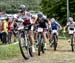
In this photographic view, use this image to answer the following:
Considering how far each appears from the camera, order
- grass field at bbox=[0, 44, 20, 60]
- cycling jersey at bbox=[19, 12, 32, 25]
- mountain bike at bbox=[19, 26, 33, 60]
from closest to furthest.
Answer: mountain bike at bbox=[19, 26, 33, 60] < cycling jersey at bbox=[19, 12, 32, 25] < grass field at bbox=[0, 44, 20, 60]

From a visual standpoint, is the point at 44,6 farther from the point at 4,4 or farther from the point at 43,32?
the point at 43,32

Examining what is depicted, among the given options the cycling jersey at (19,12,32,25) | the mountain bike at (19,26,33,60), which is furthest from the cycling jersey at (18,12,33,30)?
the mountain bike at (19,26,33,60)

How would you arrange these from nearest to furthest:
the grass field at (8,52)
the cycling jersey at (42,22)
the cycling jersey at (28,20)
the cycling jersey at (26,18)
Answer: the cycling jersey at (26,18), the cycling jersey at (28,20), the grass field at (8,52), the cycling jersey at (42,22)

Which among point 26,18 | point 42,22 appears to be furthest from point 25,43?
point 42,22

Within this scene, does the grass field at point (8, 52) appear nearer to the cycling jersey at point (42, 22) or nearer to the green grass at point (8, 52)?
the green grass at point (8, 52)

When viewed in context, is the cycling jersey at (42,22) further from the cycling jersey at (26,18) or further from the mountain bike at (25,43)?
the mountain bike at (25,43)

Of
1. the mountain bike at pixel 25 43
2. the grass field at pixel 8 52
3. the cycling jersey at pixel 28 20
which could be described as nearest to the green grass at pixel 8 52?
the grass field at pixel 8 52

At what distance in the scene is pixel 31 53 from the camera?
17.1m

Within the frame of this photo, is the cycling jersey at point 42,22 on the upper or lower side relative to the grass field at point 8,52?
upper

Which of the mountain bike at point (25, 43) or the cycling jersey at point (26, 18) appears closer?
the mountain bike at point (25, 43)

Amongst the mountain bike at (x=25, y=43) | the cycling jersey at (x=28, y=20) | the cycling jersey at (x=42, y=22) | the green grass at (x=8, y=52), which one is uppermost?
the cycling jersey at (x=28, y=20)

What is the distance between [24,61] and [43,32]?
2663mm

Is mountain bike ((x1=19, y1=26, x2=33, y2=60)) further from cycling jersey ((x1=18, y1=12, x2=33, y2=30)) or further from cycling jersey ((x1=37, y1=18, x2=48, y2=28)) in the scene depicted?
cycling jersey ((x1=37, y1=18, x2=48, y2=28))

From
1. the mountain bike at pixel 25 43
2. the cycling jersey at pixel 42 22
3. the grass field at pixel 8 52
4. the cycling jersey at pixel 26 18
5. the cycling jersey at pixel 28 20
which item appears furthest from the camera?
the cycling jersey at pixel 42 22
